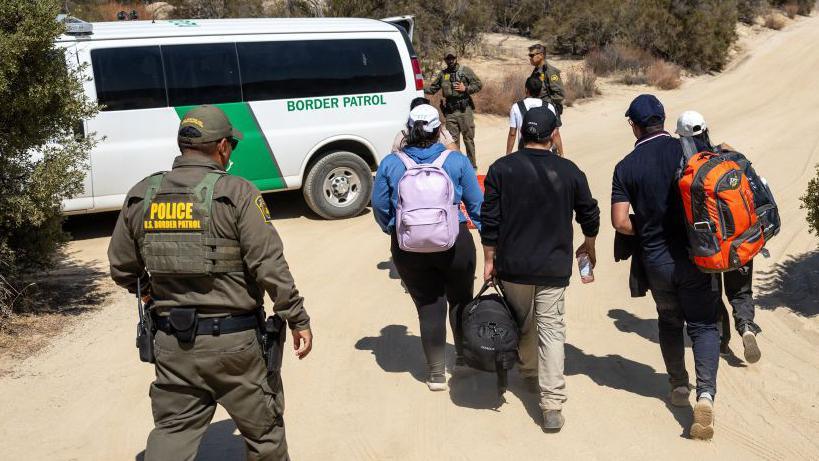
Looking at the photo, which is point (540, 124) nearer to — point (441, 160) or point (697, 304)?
point (441, 160)

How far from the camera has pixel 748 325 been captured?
5641 mm

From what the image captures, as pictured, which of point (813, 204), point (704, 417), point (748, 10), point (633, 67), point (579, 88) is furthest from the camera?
point (748, 10)

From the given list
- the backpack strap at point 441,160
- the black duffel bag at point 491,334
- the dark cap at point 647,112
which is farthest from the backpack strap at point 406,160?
the dark cap at point 647,112

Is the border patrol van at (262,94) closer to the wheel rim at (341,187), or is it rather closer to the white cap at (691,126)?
the wheel rim at (341,187)

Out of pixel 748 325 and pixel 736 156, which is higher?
pixel 736 156

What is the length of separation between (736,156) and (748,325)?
56.2 inches

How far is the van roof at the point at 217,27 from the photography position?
28.6 ft

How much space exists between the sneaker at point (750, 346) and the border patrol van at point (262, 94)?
493 centimetres

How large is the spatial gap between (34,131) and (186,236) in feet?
12.1

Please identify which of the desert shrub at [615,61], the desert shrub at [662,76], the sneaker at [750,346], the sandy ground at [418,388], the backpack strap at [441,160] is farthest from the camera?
the desert shrub at [615,61]

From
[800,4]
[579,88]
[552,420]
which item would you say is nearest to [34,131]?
[552,420]

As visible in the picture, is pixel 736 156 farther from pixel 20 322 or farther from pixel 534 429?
pixel 20 322

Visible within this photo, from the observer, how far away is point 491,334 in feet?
15.8

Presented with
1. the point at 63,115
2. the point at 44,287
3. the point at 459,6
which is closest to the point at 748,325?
the point at 63,115
